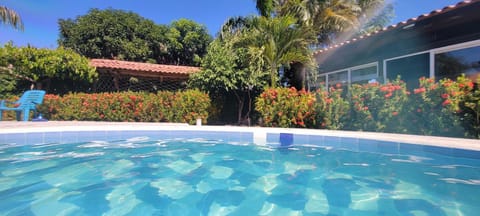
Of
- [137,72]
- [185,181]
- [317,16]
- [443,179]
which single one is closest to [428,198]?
[443,179]

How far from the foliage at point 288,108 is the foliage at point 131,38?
13033 millimetres

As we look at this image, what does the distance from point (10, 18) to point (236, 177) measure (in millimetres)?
13468

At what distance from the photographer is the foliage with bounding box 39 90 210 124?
30.3 feet

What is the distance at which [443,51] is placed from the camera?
733 centimetres

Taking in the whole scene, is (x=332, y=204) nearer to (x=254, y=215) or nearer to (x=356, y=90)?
(x=254, y=215)

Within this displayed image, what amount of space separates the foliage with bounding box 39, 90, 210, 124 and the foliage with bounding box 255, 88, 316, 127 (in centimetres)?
286

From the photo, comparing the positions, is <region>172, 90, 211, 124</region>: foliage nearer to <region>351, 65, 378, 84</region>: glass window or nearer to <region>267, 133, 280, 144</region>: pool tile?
Result: <region>267, 133, 280, 144</region>: pool tile

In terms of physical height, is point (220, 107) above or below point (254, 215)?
above

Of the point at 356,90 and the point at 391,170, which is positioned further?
the point at 356,90

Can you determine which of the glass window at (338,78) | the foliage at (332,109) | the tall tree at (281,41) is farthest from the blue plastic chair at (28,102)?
the glass window at (338,78)

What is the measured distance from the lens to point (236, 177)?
3.49 m

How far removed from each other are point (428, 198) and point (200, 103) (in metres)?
7.59

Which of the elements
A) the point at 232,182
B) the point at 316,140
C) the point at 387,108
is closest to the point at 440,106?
the point at 387,108

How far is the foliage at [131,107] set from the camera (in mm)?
9242
